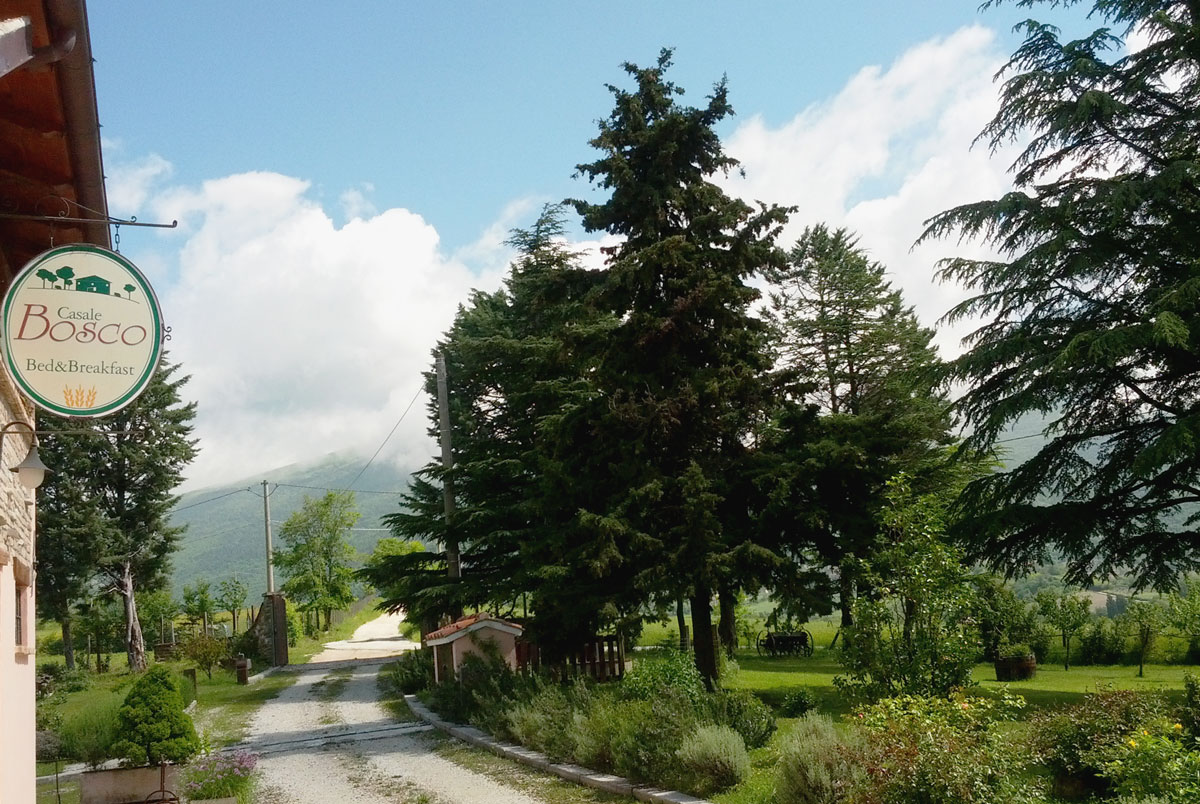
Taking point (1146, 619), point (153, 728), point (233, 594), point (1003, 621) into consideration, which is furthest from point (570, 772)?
point (233, 594)

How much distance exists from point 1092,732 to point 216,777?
30.8ft

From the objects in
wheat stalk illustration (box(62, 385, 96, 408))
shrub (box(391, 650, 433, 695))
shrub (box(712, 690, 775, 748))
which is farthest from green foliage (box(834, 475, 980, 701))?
shrub (box(391, 650, 433, 695))

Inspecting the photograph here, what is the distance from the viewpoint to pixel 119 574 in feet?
120

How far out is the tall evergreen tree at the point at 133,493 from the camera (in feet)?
113

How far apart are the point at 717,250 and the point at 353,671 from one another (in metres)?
23.4

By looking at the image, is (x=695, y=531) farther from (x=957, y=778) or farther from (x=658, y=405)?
(x=957, y=778)

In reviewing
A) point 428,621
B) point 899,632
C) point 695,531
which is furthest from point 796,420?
point 428,621

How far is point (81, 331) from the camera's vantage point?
5.27m

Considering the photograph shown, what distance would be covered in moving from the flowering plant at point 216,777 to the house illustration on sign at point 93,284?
762 cm

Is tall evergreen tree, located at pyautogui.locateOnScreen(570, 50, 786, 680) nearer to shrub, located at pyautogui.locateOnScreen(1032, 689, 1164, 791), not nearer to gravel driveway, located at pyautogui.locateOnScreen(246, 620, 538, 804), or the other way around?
gravel driveway, located at pyautogui.locateOnScreen(246, 620, 538, 804)

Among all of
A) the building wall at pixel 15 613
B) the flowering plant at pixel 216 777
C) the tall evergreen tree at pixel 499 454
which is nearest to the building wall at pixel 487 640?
the tall evergreen tree at pixel 499 454

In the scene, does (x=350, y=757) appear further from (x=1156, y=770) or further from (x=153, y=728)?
(x=1156, y=770)

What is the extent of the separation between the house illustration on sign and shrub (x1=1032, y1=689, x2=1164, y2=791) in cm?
845

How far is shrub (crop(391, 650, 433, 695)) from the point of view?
24344 millimetres
